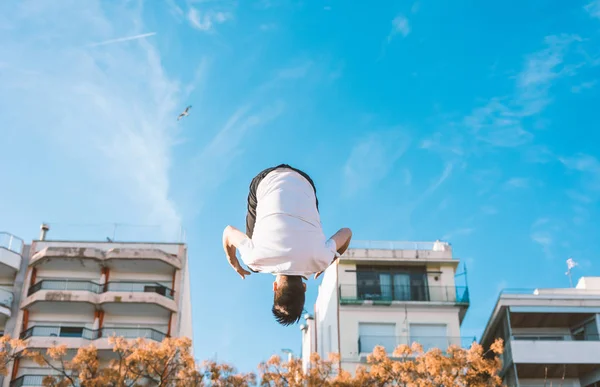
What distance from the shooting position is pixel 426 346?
28.4 m

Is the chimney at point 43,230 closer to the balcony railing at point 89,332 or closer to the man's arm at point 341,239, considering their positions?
the balcony railing at point 89,332

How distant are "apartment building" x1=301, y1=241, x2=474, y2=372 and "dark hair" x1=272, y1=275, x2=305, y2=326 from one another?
23.7 m

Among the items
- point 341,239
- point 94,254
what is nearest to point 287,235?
point 341,239

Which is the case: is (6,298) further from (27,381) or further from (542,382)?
(542,382)

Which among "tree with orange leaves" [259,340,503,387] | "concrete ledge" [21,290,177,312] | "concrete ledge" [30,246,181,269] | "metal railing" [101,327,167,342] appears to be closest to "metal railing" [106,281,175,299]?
"concrete ledge" [21,290,177,312]


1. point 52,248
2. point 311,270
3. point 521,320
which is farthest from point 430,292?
point 311,270

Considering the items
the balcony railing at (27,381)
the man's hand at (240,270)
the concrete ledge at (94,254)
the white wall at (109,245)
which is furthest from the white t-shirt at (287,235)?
the white wall at (109,245)

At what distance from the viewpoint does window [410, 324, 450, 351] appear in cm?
2840

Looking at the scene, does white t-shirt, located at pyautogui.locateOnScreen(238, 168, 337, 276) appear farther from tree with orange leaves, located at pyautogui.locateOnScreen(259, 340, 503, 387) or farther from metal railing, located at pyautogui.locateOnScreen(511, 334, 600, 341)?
metal railing, located at pyautogui.locateOnScreen(511, 334, 600, 341)

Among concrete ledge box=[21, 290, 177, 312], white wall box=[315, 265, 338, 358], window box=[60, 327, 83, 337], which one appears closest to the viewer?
white wall box=[315, 265, 338, 358]

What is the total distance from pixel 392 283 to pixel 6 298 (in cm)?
1771

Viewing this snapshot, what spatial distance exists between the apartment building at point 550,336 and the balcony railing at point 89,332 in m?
15.1

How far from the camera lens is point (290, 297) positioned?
4941mm

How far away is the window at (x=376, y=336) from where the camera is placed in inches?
1116
